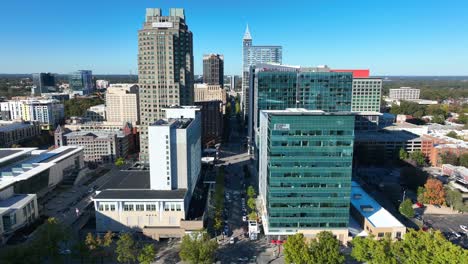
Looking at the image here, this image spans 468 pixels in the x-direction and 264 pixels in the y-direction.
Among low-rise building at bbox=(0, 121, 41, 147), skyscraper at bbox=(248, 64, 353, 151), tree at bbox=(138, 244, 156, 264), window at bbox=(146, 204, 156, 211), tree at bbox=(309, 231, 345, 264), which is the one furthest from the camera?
low-rise building at bbox=(0, 121, 41, 147)

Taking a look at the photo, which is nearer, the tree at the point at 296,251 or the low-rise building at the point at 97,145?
the tree at the point at 296,251

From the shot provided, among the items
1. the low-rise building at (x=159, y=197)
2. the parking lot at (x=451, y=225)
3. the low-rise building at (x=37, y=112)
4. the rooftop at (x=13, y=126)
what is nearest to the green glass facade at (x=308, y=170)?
the low-rise building at (x=159, y=197)

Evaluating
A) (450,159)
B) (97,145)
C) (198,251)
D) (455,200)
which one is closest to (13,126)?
(97,145)

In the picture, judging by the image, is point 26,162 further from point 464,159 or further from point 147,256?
point 464,159

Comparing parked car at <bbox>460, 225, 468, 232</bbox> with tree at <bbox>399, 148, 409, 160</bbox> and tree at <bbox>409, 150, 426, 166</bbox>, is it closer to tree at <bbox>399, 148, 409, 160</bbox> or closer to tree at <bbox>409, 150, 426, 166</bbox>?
tree at <bbox>409, 150, 426, 166</bbox>

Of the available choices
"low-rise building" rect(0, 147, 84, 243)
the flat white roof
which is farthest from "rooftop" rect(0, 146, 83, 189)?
the flat white roof

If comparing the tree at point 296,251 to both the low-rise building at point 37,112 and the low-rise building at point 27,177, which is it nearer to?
the low-rise building at point 27,177
